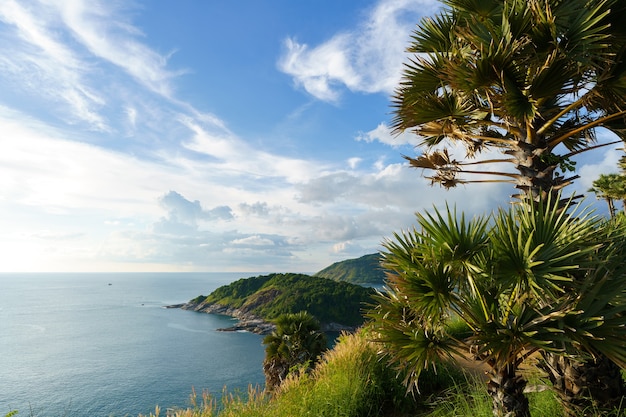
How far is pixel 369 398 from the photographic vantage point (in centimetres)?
675

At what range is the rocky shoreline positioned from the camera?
91.6 m

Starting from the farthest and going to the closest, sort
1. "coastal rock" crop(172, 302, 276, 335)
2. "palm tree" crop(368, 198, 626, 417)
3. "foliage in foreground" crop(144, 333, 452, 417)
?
1. "coastal rock" crop(172, 302, 276, 335)
2. "foliage in foreground" crop(144, 333, 452, 417)
3. "palm tree" crop(368, 198, 626, 417)

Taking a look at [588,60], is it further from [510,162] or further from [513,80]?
[510,162]

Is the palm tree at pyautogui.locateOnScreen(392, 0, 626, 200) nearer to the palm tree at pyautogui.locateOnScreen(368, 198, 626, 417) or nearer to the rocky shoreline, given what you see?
the palm tree at pyautogui.locateOnScreen(368, 198, 626, 417)

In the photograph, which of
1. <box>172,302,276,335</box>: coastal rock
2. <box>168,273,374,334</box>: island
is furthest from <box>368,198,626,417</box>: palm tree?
Result: <box>172,302,276,335</box>: coastal rock

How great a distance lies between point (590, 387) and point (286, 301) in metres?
104

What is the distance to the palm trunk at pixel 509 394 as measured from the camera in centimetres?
420

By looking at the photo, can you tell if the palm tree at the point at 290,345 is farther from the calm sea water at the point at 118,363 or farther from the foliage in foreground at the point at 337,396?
the calm sea water at the point at 118,363

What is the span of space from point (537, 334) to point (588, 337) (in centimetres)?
56

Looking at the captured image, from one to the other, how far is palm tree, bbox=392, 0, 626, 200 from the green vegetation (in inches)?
3059

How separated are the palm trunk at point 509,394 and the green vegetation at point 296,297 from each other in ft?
259

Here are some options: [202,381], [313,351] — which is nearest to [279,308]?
[202,381]

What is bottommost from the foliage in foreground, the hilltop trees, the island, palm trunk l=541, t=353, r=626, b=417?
the island

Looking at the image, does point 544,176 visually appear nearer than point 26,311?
Yes
